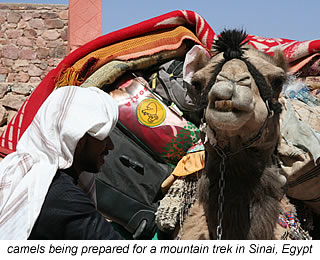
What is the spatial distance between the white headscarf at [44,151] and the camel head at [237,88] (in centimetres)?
48

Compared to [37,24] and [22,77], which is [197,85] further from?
[37,24]

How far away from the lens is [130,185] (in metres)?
3.28

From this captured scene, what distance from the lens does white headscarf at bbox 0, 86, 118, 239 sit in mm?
1908

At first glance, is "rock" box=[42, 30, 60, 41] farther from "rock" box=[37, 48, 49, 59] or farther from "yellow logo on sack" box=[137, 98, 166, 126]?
"yellow logo on sack" box=[137, 98, 166, 126]

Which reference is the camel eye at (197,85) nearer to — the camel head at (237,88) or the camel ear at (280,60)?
the camel head at (237,88)

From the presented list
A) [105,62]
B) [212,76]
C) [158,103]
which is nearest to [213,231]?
[212,76]

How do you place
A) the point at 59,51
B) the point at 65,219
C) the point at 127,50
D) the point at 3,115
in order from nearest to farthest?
the point at 65,219, the point at 127,50, the point at 3,115, the point at 59,51

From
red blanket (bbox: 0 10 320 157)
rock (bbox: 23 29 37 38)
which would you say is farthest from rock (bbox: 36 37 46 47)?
red blanket (bbox: 0 10 320 157)

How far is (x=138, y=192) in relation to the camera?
326 centimetres

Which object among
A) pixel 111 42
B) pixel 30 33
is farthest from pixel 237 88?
pixel 30 33

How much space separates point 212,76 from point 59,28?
7996 millimetres

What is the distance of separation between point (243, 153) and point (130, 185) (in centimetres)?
115

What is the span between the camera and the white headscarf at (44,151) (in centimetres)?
191

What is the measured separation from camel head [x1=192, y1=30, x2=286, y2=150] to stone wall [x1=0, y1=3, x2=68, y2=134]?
7.67 metres
